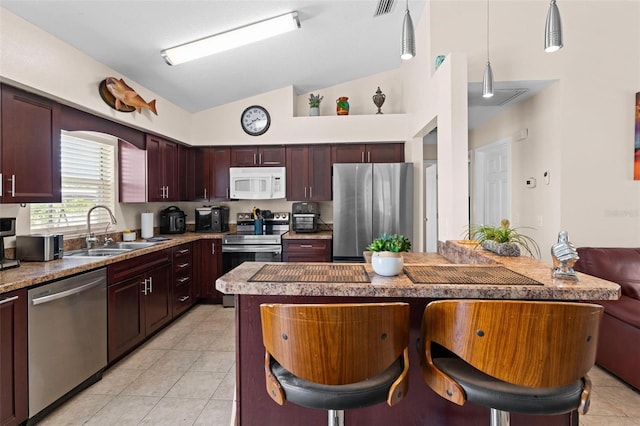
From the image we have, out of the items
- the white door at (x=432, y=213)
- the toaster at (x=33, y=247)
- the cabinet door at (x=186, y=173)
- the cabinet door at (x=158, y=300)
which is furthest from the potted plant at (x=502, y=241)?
the cabinet door at (x=186, y=173)

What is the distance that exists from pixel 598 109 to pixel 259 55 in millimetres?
3167

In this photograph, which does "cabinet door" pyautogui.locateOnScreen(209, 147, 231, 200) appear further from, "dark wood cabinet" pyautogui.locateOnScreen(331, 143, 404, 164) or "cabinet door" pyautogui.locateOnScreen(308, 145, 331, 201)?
"dark wood cabinet" pyautogui.locateOnScreen(331, 143, 404, 164)

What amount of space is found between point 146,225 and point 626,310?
440cm

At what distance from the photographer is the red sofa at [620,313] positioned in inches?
89.4

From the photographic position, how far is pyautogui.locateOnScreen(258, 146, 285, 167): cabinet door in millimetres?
4539

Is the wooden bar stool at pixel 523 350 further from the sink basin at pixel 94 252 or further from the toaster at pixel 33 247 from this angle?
the sink basin at pixel 94 252

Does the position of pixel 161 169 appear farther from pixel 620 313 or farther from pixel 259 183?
pixel 620 313

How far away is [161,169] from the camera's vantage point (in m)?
3.93

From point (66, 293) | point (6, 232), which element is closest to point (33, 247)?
point (6, 232)

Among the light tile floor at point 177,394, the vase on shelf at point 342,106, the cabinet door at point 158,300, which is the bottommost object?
the light tile floor at point 177,394

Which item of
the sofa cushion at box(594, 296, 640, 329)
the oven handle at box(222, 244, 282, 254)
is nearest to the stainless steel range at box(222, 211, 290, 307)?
the oven handle at box(222, 244, 282, 254)

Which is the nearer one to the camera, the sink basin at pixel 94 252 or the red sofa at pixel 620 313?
the red sofa at pixel 620 313

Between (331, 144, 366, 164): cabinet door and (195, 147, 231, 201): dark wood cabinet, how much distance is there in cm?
143

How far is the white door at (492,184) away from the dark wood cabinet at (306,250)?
84.2 inches
